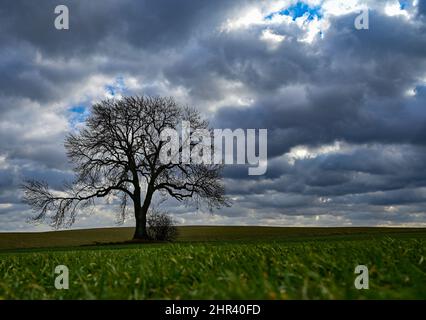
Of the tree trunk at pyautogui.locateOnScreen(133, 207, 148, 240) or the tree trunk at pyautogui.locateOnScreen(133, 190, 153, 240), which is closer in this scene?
the tree trunk at pyautogui.locateOnScreen(133, 207, 148, 240)

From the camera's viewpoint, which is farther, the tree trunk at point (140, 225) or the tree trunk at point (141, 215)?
the tree trunk at point (141, 215)

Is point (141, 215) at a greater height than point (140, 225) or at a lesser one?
greater

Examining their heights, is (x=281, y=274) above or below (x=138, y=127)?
below

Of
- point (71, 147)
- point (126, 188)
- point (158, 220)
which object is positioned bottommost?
point (158, 220)

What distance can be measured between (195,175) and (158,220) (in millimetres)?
6060

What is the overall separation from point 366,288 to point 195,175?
39.7m

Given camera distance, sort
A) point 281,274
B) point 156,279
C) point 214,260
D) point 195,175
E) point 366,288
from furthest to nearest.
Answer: point 195,175 → point 214,260 → point 156,279 → point 281,274 → point 366,288

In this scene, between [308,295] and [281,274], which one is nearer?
[308,295]

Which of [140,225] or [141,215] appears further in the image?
[141,215]

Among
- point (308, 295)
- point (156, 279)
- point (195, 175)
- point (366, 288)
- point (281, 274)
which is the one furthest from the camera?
point (195, 175)

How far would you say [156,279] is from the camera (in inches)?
223
